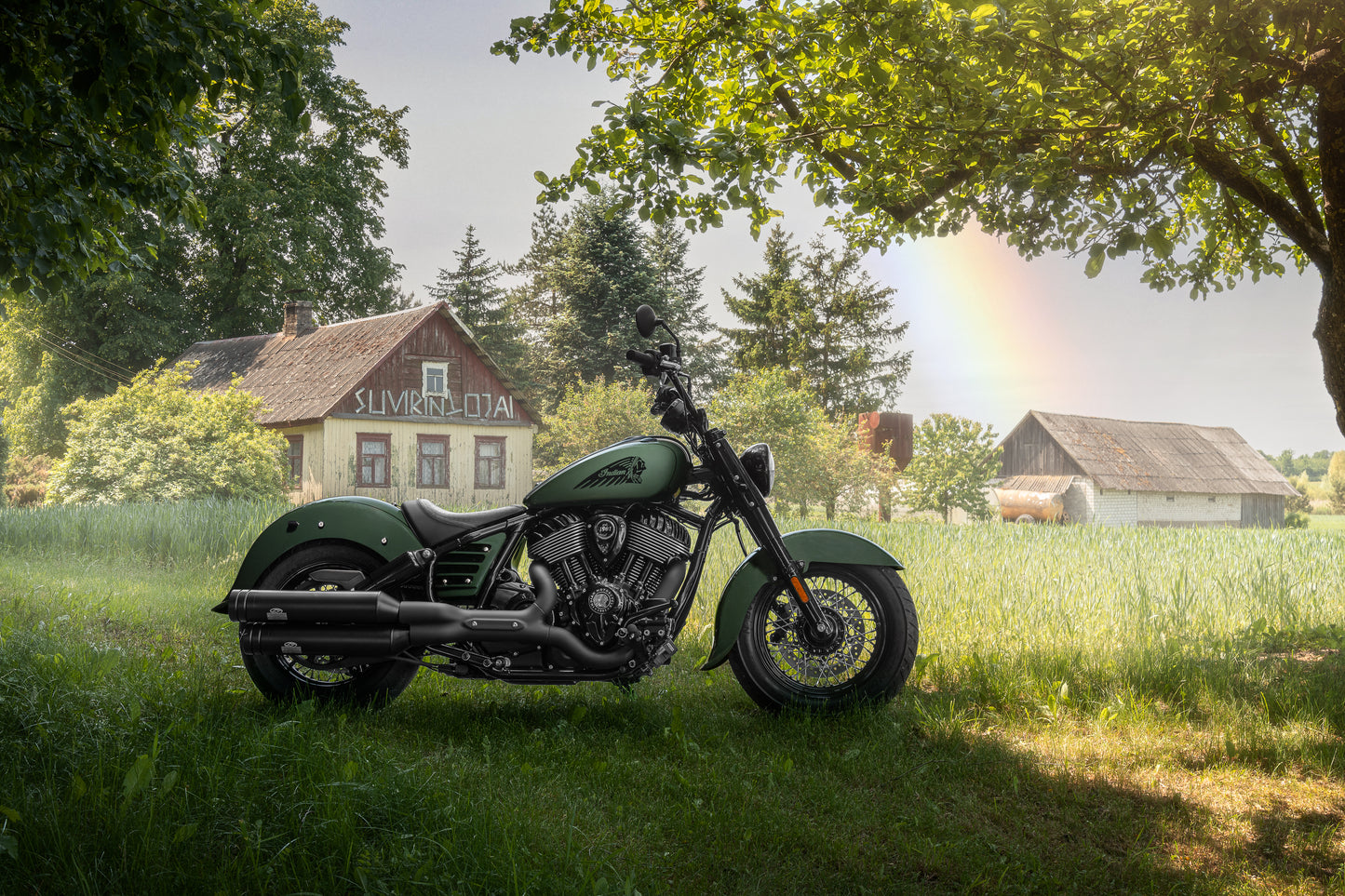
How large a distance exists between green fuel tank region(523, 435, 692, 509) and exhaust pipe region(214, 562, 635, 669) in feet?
1.24

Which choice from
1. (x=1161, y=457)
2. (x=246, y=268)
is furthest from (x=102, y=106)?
(x=1161, y=457)

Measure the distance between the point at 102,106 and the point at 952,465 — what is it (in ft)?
77.0

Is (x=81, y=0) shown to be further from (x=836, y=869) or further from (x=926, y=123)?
(x=926, y=123)

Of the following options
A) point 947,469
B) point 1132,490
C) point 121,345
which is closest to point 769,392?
point 947,469

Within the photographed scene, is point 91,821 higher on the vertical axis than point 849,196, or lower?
lower

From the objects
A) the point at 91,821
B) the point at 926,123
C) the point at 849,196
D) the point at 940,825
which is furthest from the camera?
the point at 849,196

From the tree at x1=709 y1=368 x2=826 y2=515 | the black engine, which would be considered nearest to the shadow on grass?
the black engine

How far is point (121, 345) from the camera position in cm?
3025

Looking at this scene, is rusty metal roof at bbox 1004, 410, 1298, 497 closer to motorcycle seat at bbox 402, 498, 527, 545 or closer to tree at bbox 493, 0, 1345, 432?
tree at bbox 493, 0, 1345, 432

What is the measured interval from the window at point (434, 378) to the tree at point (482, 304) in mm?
10393

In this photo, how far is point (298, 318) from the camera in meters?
29.4

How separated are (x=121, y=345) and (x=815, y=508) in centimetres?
2278

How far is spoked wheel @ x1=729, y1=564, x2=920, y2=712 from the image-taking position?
14.0 feet

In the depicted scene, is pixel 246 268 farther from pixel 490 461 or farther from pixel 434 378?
A: pixel 490 461
